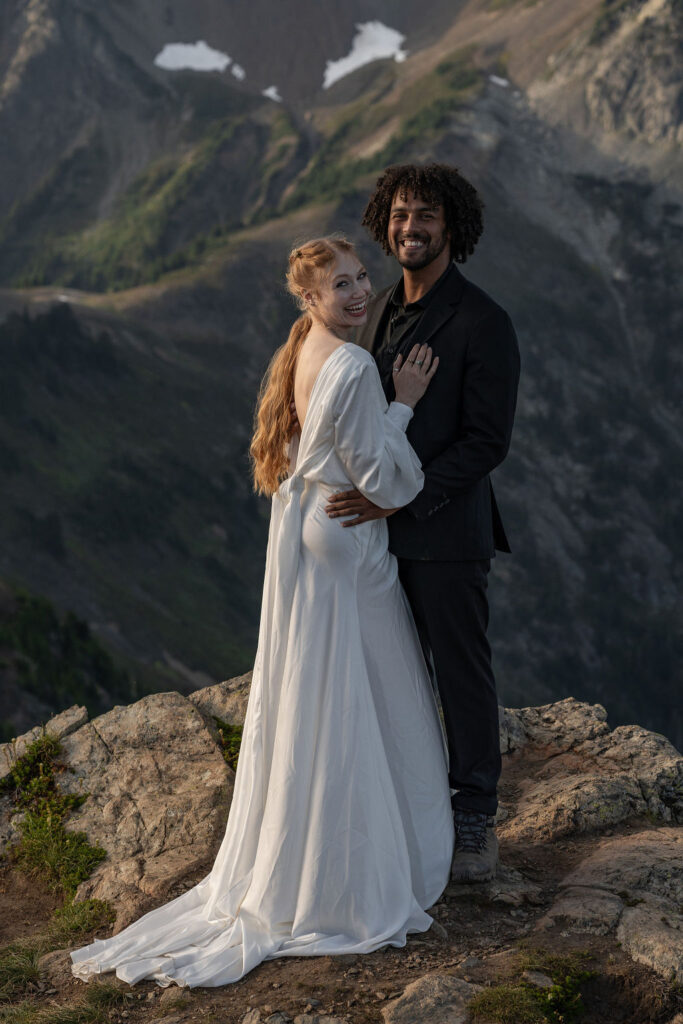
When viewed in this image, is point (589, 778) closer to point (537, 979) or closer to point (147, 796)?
point (537, 979)

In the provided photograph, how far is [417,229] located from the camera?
4512mm

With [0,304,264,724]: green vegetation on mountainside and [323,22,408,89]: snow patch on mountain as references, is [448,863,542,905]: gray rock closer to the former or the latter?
[0,304,264,724]: green vegetation on mountainside

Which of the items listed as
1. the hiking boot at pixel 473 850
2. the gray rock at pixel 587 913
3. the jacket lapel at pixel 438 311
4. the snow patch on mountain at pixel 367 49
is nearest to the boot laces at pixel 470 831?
the hiking boot at pixel 473 850

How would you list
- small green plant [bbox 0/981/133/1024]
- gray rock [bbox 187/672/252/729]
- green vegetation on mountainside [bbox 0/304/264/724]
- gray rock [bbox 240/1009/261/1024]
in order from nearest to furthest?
gray rock [bbox 240/1009/261/1024], small green plant [bbox 0/981/133/1024], gray rock [bbox 187/672/252/729], green vegetation on mountainside [bbox 0/304/264/724]

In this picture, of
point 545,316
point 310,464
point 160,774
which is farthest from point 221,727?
point 545,316

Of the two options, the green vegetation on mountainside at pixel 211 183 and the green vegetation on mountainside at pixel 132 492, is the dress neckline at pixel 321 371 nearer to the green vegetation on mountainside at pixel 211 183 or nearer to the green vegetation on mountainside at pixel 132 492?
the green vegetation on mountainside at pixel 132 492

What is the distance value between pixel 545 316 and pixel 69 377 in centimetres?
4139

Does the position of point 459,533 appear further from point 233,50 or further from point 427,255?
point 233,50

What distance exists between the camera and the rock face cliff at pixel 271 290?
155 feet

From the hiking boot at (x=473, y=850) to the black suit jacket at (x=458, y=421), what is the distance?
1167 millimetres

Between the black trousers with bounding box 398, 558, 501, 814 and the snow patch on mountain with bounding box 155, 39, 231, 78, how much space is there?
141740 mm

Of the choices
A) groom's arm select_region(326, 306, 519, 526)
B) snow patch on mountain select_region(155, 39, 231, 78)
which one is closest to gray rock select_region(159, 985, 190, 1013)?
groom's arm select_region(326, 306, 519, 526)

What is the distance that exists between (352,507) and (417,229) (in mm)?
1235

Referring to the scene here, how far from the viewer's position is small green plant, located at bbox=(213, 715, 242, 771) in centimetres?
591
